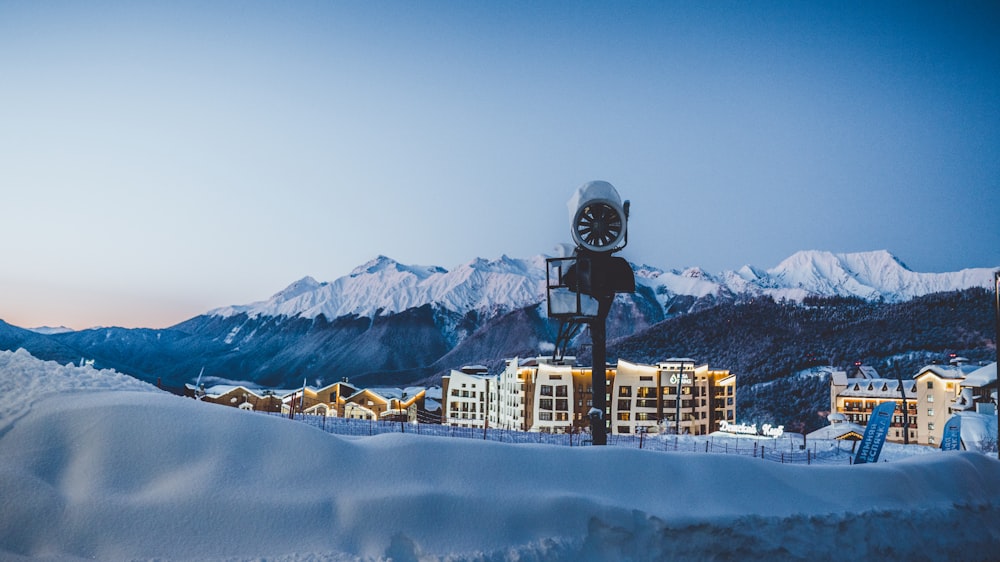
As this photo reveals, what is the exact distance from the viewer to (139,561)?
4.58 m

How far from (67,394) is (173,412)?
3.03 ft

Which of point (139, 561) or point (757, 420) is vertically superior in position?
point (139, 561)

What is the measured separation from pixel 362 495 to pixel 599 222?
30.0 feet

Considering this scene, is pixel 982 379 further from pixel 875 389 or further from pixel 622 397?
pixel 622 397

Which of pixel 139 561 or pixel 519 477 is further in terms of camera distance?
pixel 519 477

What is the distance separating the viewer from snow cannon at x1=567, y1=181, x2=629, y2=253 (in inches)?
534

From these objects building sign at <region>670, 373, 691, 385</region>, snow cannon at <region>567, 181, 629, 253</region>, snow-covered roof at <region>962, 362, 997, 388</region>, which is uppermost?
snow cannon at <region>567, 181, 629, 253</region>

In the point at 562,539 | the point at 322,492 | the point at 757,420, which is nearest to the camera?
the point at 322,492

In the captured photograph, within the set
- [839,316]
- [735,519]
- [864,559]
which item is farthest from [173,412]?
[839,316]

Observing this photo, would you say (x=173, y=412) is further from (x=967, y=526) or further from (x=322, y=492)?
(x=967, y=526)

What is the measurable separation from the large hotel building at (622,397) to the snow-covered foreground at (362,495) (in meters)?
54.3

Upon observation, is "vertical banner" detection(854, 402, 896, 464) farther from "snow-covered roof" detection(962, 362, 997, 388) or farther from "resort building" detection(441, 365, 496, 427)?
"resort building" detection(441, 365, 496, 427)

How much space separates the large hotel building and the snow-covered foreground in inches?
2138

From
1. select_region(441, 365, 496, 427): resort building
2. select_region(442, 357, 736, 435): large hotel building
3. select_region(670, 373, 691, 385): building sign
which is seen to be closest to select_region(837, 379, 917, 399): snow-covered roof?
select_region(442, 357, 736, 435): large hotel building
